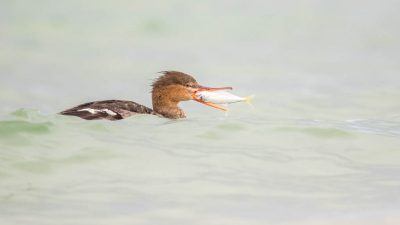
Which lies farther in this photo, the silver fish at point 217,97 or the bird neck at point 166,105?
the bird neck at point 166,105

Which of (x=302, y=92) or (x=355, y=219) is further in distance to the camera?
(x=302, y=92)

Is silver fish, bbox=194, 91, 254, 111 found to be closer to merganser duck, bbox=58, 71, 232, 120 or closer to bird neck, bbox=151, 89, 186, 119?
merganser duck, bbox=58, 71, 232, 120

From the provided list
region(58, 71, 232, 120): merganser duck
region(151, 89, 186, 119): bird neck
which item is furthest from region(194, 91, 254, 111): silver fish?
region(151, 89, 186, 119): bird neck

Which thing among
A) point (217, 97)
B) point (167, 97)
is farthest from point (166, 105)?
point (217, 97)

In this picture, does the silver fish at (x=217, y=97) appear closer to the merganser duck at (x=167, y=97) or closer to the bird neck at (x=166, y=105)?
the merganser duck at (x=167, y=97)

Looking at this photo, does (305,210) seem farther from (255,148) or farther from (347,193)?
(255,148)

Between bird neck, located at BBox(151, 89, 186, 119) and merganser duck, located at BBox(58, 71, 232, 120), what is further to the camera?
bird neck, located at BBox(151, 89, 186, 119)

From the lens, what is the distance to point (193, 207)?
193 inches

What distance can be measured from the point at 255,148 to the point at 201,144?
580 millimetres

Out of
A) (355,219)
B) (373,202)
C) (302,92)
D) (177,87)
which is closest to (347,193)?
(373,202)

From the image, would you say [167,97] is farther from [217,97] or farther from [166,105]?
[217,97]

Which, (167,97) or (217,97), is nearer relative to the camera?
(217,97)

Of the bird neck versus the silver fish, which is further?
the bird neck

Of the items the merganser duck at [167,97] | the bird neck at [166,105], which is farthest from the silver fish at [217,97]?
the bird neck at [166,105]
